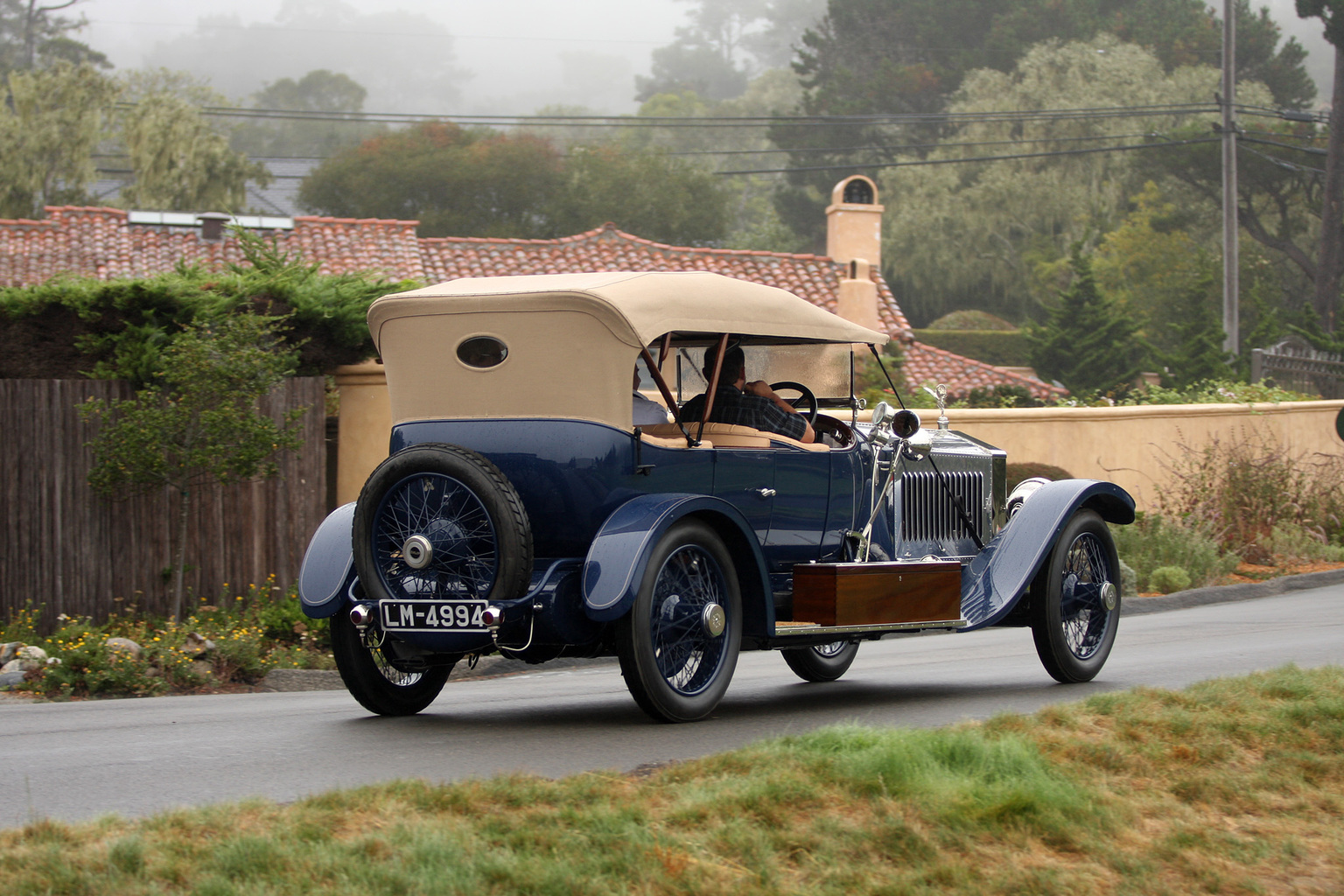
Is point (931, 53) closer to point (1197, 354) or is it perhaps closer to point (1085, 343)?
point (1085, 343)

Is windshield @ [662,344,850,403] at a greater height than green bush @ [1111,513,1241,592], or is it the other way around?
windshield @ [662,344,850,403]

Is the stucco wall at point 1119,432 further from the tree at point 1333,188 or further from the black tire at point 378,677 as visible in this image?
the tree at point 1333,188

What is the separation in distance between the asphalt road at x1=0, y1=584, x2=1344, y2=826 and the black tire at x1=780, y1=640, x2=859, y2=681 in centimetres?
13

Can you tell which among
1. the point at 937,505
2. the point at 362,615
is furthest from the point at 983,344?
the point at 362,615

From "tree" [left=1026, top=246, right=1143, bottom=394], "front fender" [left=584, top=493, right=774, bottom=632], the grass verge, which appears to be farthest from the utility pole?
the grass verge

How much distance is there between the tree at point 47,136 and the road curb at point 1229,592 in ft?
152

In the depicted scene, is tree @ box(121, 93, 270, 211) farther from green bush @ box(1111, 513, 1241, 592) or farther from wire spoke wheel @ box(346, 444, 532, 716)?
wire spoke wheel @ box(346, 444, 532, 716)

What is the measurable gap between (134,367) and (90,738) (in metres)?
5.40

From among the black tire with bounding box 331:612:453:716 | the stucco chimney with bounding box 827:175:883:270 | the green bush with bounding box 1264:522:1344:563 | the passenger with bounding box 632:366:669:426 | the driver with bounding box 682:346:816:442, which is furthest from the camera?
the stucco chimney with bounding box 827:175:883:270

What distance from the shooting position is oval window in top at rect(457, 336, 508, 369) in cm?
709

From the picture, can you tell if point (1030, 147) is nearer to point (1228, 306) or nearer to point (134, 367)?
point (1228, 306)

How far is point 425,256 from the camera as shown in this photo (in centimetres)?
3200

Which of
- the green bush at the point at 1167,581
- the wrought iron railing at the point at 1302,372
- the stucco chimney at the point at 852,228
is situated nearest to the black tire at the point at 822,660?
the green bush at the point at 1167,581

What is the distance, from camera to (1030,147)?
65.4 m
